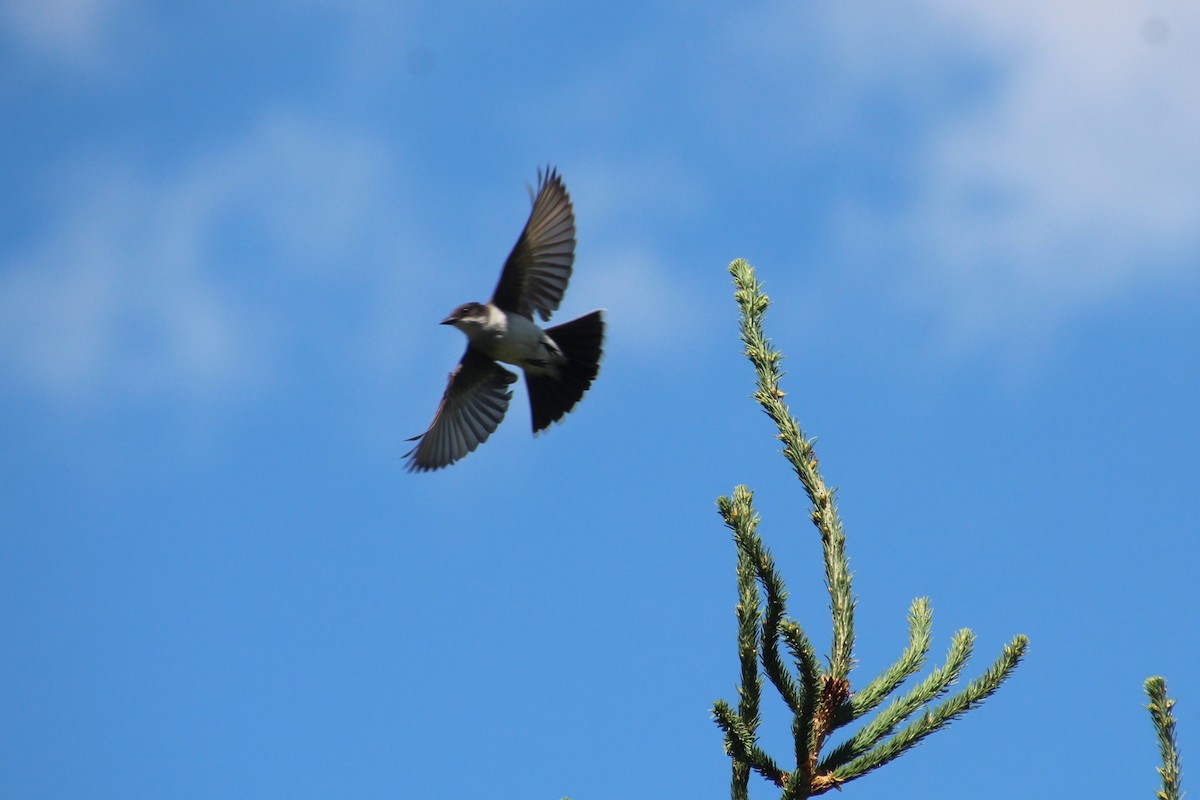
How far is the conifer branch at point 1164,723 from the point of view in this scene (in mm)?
2863

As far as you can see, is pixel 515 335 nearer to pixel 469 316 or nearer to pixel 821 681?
pixel 469 316

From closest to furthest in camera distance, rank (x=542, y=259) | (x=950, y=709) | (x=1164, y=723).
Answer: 1. (x=1164, y=723)
2. (x=950, y=709)
3. (x=542, y=259)

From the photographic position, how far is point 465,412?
8891mm

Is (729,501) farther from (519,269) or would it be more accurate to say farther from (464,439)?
(464,439)

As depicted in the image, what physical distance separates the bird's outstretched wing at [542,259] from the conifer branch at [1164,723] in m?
5.51

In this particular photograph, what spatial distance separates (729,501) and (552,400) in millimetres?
4971

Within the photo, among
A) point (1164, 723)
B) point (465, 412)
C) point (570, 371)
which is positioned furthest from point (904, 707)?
point (465, 412)

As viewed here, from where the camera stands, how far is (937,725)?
323cm

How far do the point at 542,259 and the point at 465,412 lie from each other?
154cm

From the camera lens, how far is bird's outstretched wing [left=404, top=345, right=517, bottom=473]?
876 centimetres

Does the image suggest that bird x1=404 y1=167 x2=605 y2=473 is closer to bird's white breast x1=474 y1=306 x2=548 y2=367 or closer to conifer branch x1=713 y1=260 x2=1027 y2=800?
bird's white breast x1=474 y1=306 x2=548 y2=367

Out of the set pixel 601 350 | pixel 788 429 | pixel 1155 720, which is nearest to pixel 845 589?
pixel 788 429

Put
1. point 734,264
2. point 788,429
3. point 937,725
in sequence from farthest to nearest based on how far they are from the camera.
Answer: point 734,264 < point 788,429 < point 937,725

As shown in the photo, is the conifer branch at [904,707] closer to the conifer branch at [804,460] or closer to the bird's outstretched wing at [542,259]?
the conifer branch at [804,460]
